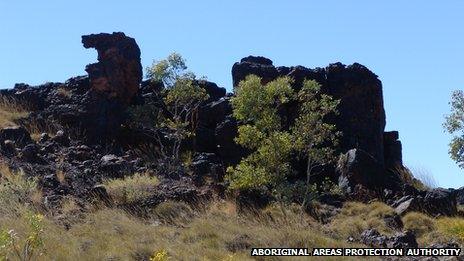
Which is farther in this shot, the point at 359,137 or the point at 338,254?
the point at 359,137

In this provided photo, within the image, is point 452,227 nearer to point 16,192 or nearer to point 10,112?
point 16,192

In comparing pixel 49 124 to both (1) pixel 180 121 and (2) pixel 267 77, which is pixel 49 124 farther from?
(2) pixel 267 77

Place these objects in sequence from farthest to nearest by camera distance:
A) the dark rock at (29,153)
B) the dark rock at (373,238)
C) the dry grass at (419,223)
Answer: the dark rock at (29,153) < the dry grass at (419,223) < the dark rock at (373,238)

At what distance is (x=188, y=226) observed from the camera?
14.2 metres

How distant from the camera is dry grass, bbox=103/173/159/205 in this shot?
52.6ft

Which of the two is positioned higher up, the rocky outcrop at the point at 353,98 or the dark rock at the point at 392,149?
the rocky outcrop at the point at 353,98

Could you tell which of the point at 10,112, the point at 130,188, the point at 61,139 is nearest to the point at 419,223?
the point at 130,188

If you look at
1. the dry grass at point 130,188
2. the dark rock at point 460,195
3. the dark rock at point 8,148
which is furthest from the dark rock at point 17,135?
the dark rock at point 460,195

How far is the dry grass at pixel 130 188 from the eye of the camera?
52.6ft

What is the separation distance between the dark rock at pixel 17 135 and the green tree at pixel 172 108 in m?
3.21

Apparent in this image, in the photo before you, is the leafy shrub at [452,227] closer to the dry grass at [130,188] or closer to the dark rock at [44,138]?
the dry grass at [130,188]

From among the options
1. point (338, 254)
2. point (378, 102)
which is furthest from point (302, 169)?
point (338, 254)

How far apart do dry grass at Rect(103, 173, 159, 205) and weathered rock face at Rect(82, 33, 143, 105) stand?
514 centimetres

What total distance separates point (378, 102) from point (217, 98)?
5.17 metres
